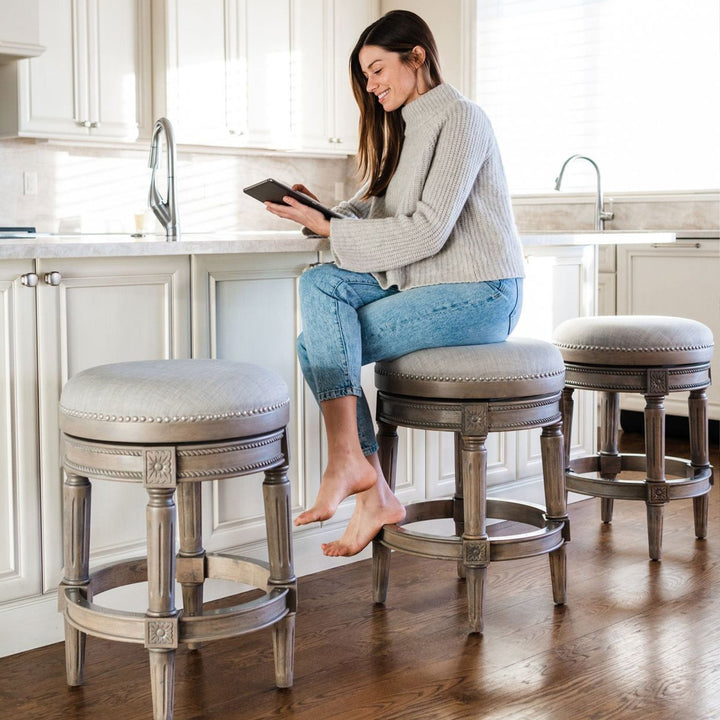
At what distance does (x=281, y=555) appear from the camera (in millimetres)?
2074

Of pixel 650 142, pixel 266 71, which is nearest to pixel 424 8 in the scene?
pixel 266 71

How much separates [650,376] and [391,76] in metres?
1.10

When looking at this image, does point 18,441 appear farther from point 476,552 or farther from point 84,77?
point 84,77

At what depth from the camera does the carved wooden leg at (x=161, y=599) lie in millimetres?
1877

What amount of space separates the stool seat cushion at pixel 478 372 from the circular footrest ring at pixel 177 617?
53 cm

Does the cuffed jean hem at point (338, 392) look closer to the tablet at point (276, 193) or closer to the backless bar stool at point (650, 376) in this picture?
the tablet at point (276, 193)

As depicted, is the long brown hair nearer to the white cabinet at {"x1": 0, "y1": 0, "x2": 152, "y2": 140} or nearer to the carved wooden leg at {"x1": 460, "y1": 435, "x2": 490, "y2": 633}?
the carved wooden leg at {"x1": 460, "y1": 435, "x2": 490, "y2": 633}

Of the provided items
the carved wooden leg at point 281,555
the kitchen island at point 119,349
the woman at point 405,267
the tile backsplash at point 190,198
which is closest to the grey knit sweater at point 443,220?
the woman at point 405,267

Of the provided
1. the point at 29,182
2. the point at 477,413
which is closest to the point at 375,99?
the point at 477,413

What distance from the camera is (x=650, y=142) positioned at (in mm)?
5180

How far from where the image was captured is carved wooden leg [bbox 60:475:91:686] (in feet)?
6.68

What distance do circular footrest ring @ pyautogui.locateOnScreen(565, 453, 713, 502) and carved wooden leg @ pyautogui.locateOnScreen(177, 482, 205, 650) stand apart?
125 cm

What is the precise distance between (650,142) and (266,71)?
6.29ft

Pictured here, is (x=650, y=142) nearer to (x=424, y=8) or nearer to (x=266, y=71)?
(x=424, y=8)
